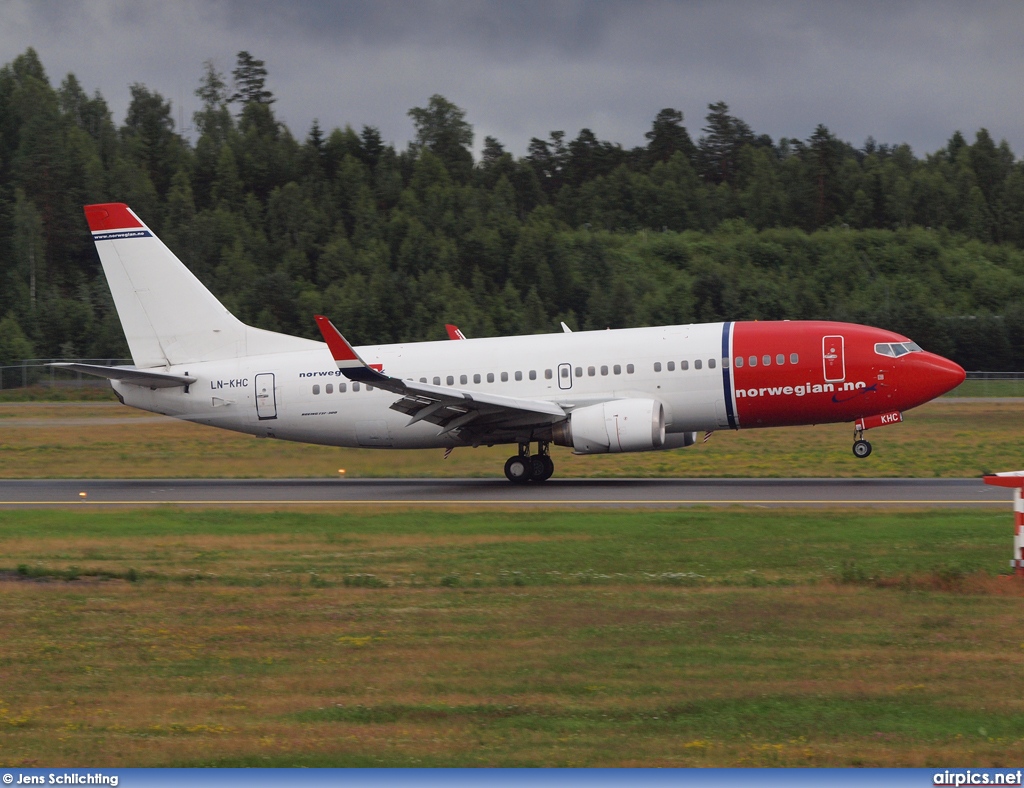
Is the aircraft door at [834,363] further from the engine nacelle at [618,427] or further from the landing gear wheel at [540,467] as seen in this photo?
the landing gear wheel at [540,467]

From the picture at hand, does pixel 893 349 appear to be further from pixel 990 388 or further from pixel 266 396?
A: pixel 990 388

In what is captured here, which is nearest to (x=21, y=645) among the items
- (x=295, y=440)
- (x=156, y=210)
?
(x=295, y=440)

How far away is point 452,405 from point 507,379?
2.09 m

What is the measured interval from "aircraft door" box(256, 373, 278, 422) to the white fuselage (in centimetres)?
2

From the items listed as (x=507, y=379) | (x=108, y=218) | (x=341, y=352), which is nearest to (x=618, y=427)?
(x=507, y=379)

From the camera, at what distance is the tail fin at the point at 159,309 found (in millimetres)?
30453

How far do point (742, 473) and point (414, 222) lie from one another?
208 ft

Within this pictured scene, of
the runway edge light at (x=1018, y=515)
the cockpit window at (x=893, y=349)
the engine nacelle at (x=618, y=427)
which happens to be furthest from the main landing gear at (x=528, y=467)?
the runway edge light at (x=1018, y=515)

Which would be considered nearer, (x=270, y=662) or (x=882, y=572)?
(x=270, y=662)

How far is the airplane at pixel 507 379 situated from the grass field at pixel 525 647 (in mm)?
7095

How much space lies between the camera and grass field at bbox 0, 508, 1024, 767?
30.5ft

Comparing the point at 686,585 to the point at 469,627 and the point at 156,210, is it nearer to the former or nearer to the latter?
the point at 469,627

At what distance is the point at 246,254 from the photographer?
89438 millimetres

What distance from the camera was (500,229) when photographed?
88688 millimetres
